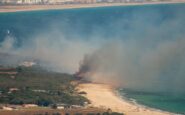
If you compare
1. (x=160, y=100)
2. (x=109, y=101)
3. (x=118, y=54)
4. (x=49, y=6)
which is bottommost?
(x=49, y=6)

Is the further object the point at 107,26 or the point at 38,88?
the point at 107,26

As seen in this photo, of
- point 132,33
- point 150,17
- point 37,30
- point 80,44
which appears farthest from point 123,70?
point 150,17

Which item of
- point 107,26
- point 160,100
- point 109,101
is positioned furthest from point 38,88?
point 107,26

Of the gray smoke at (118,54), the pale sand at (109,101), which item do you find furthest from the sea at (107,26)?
the pale sand at (109,101)

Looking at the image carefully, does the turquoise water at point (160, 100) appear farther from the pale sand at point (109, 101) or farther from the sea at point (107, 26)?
the pale sand at point (109, 101)

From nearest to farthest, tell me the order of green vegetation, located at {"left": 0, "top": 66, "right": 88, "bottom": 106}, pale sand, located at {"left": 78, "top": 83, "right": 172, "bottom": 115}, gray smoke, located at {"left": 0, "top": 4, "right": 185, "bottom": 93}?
pale sand, located at {"left": 78, "top": 83, "right": 172, "bottom": 115} → green vegetation, located at {"left": 0, "top": 66, "right": 88, "bottom": 106} → gray smoke, located at {"left": 0, "top": 4, "right": 185, "bottom": 93}

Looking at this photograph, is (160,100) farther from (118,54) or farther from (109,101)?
(118,54)

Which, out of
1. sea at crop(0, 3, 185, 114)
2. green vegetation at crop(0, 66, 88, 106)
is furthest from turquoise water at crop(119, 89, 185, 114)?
green vegetation at crop(0, 66, 88, 106)

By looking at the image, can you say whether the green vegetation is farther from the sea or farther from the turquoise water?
the sea
